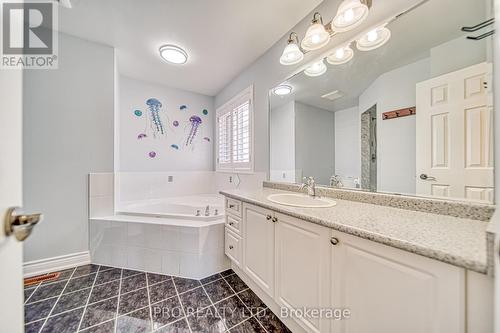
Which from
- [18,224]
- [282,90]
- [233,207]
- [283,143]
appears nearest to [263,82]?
[282,90]

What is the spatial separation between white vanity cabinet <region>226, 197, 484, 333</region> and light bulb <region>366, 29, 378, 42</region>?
51.7 inches

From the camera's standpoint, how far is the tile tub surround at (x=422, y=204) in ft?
2.77

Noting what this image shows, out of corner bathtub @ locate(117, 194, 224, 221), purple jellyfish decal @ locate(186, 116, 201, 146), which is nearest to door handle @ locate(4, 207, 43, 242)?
corner bathtub @ locate(117, 194, 224, 221)

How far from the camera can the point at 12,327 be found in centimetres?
50

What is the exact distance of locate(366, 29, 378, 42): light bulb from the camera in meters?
1.25

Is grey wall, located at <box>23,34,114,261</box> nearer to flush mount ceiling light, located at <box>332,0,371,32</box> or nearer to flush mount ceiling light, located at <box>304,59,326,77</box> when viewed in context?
flush mount ceiling light, located at <box>304,59,326,77</box>

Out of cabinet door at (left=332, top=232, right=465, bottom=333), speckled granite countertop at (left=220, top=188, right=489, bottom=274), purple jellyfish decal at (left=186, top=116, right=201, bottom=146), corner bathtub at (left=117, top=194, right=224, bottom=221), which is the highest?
purple jellyfish decal at (left=186, top=116, right=201, bottom=146)

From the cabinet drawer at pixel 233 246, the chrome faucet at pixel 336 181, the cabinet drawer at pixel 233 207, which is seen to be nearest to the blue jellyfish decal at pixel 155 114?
the cabinet drawer at pixel 233 207

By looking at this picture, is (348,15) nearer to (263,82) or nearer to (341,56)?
(341,56)

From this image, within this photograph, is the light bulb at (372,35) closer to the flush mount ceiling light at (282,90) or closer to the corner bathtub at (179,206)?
the flush mount ceiling light at (282,90)

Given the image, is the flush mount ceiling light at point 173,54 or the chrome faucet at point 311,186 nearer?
the chrome faucet at point 311,186

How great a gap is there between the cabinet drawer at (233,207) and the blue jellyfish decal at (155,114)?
2005 mm

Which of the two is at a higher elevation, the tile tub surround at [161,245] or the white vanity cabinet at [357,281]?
the white vanity cabinet at [357,281]

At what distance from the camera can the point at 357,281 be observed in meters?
0.79
